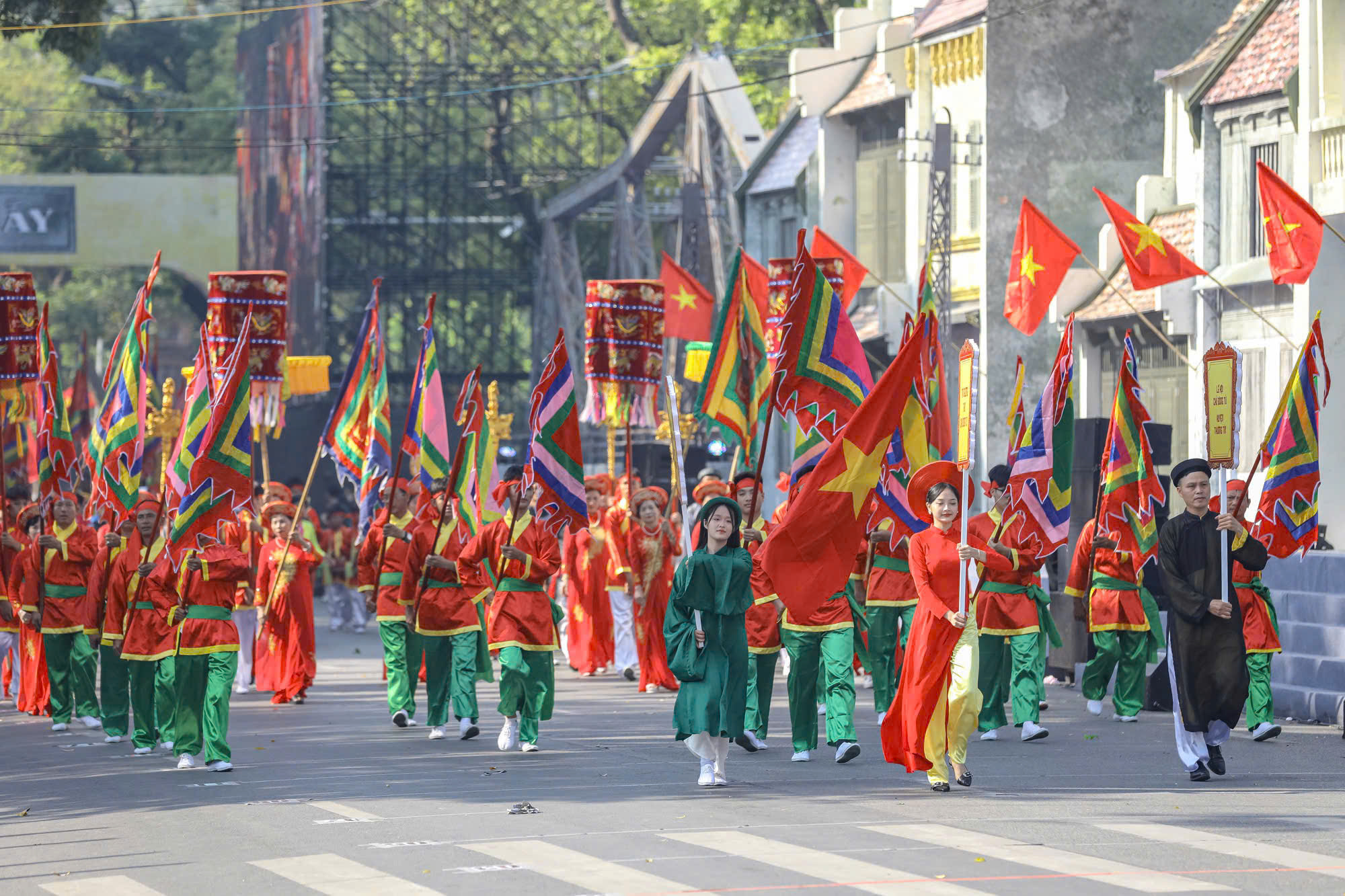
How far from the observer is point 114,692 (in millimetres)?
15273

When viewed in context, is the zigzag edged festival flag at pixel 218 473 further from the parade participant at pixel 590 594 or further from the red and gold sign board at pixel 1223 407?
the parade participant at pixel 590 594

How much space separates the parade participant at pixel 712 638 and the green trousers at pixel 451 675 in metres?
3.00

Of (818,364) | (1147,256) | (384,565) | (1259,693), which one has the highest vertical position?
(1147,256)

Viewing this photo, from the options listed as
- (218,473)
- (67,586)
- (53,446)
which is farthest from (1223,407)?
(67,586)

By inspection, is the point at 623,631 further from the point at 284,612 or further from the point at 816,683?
the point at 816,683

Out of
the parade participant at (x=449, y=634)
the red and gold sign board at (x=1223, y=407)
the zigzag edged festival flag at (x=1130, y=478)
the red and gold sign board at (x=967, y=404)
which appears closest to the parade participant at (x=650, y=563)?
the parade participant at (x=449, y=634)

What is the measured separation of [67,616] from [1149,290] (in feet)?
48.4

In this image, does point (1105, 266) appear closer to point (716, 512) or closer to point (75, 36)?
point (75, 36)

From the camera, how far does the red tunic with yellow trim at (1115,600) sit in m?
16.0

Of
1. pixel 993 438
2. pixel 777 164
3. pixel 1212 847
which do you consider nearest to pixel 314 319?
pixel 777 164

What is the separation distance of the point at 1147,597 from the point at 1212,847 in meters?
6.66

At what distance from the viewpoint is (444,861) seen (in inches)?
372

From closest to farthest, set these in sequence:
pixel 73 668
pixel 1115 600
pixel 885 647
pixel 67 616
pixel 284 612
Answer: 1. pixel 885 647
2. pixel 1115 600
3. pixel 67 616
4. pixel 73 668
5. pixel 284 612

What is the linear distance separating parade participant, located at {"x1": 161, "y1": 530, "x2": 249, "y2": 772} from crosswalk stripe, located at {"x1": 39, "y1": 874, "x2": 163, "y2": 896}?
12.3ft
